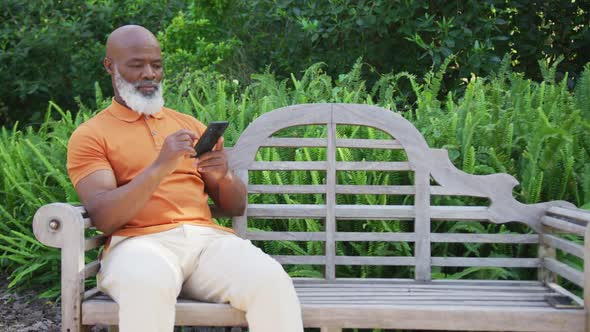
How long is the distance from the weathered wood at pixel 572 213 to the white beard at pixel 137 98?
1668 mm

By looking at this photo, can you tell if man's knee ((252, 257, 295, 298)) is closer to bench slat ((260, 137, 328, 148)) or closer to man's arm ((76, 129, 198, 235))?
man's arm ((76, 129, 198, 235))

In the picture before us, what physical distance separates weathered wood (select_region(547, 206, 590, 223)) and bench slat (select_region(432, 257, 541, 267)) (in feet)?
0.80

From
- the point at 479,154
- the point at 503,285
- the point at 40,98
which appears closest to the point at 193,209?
the point at 503,285

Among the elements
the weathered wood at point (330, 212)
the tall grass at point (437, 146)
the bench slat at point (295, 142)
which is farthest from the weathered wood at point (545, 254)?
the bench slat at point (295, 142)

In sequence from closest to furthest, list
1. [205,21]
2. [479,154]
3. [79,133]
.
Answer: [79,133], [479,154], [205,21]

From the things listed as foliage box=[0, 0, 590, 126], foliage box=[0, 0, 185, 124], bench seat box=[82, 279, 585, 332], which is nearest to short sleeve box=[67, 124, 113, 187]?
bench seat box=[82, 279, 585, 332]

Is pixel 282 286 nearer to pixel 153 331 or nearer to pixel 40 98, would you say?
pixel 153 331

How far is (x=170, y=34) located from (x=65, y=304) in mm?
5086

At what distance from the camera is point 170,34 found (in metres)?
7.91

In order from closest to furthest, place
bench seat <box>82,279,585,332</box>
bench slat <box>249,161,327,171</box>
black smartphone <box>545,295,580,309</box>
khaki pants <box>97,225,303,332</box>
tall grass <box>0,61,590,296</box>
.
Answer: khaki pants <box>97,225,303,332</box> → bench seat <box>82,279,585,332</box> → black smartphone <box>545,295,580,309</box> → bench slat <box>249,161,327,171</box> → tall grass <box>0,61,590,296</box>

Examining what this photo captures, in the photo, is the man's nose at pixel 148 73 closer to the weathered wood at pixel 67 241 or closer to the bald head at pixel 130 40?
the bald head at pixel 130 40

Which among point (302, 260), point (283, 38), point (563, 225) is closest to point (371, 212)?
point (302, 260)

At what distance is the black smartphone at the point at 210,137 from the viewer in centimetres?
319

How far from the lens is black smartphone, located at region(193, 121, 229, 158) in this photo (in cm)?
319
